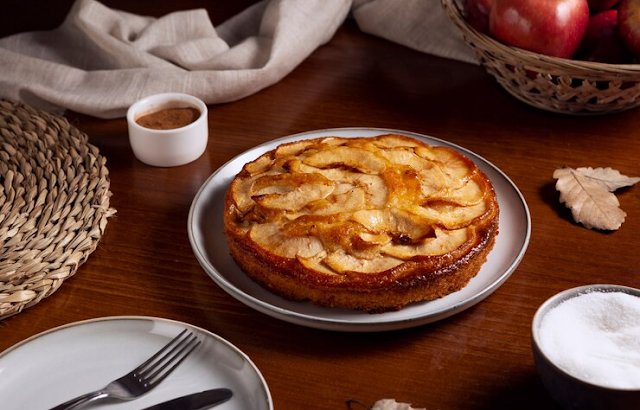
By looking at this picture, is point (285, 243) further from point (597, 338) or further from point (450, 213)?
point (597, 338)

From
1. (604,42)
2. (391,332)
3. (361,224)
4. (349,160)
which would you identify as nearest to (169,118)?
(349,160)

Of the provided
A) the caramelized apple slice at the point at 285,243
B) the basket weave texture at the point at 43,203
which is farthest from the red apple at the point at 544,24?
the basket weave texture at the point at 43,203

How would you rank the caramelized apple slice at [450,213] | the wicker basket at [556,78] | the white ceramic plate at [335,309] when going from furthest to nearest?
the wicker basket at [556,78] → the caramelized apple slice at [450,213] → the white ceramic plate at [335,309]

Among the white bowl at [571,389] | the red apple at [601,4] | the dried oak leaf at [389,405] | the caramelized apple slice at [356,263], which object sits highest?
the red apple at [601,4]

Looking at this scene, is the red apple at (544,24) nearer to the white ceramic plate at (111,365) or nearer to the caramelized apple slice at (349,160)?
the caramelized apple slice at (349,160)

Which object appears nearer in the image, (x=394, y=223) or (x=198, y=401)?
(x=198, y=401)

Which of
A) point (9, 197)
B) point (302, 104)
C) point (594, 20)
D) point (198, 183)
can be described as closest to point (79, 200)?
point (9, 197)

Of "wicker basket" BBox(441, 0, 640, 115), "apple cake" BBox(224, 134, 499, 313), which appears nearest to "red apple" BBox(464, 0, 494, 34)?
"wicker basket" BBox(441, 0, 640, 115)
